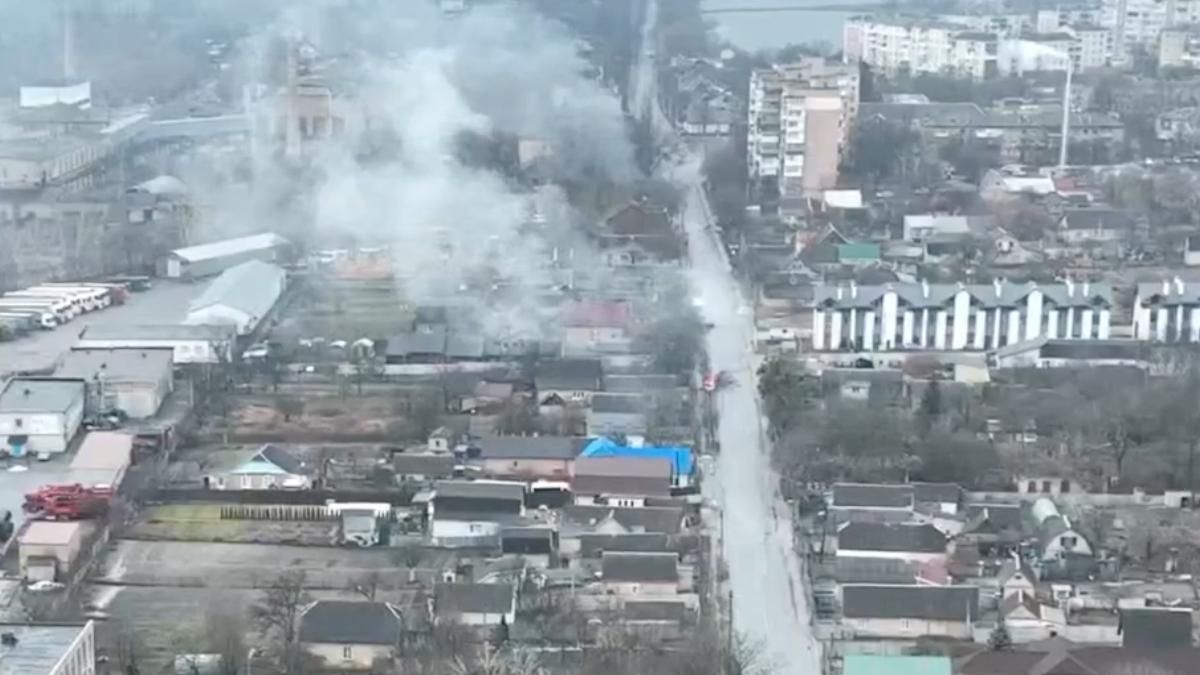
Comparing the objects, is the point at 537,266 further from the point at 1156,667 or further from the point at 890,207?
the point at 1156,667

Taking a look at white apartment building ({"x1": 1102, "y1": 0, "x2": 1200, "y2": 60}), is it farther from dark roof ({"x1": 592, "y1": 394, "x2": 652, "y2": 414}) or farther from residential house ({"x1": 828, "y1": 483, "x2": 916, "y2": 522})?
residential house ({"x1": 828, "y1": 483, "x2": 916, "y2": 522})

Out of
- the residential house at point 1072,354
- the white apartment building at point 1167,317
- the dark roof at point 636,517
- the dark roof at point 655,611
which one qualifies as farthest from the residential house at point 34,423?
the white apartment building at point 1167,317

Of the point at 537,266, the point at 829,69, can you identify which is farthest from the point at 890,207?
the point at 537,266

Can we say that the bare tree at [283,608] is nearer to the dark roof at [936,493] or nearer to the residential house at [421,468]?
the residential house at [421,468]

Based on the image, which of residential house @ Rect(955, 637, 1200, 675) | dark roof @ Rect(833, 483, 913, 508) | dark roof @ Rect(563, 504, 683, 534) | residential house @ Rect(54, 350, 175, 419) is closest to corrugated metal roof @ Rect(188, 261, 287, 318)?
residential house @ Rect(54, 350, 175, 419)

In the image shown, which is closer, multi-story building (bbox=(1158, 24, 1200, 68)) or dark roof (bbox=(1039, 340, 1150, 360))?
dark roof (bbox=(1039, 340, 1150, 360))

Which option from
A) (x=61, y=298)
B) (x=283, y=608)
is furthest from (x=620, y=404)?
(x=61, y=298)

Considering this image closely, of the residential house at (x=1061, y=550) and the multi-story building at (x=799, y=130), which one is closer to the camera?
the residential house at (x=1061, y=550)

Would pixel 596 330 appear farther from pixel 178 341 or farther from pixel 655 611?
pixel 655 611

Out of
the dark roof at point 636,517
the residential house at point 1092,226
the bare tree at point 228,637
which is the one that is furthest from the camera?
the residential house at point 1092,226
